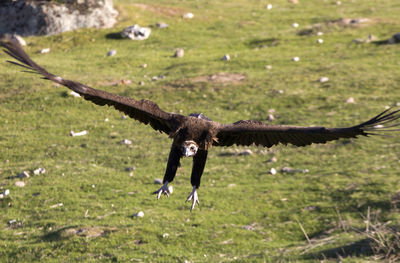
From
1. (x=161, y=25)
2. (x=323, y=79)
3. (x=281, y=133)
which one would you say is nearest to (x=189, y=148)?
(x=281, y=133)

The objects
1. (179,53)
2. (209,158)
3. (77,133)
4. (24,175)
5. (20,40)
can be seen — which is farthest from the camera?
(20,40)

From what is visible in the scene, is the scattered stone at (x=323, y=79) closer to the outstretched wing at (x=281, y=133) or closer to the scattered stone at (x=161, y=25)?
the scattered stone at (x=161, y=25)

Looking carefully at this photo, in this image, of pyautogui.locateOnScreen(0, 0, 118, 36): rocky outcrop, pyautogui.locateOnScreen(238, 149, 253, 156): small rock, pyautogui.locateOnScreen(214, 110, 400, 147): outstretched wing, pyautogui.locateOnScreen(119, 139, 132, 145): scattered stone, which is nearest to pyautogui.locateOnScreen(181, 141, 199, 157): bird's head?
pyautogui.locateOnScreen(214, 110, 400, 147): outstretched wing

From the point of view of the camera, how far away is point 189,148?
23.4 ft

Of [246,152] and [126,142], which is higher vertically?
[246,152]

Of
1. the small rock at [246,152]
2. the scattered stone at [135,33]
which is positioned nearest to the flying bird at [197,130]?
the small rock at [246,152]

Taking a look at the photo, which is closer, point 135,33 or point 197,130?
point 197,130

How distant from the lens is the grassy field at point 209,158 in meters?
15.3

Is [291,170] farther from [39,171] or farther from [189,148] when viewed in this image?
[189,148]

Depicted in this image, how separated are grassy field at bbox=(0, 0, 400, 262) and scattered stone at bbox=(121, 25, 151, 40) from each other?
644 millimetres

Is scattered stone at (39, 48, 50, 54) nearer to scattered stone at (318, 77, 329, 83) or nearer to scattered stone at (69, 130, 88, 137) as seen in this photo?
scattered stone at (69, 130, 88, 137)

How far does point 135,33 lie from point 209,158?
1699 centimetres

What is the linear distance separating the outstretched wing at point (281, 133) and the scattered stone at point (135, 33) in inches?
1153

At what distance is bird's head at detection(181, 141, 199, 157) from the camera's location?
23.4 ft
